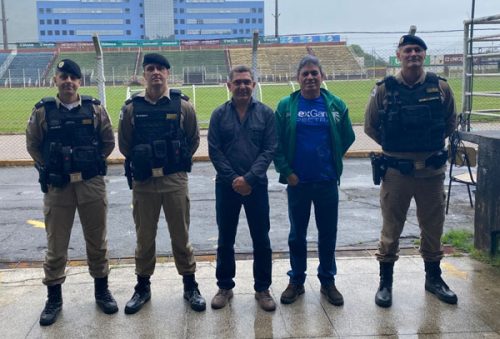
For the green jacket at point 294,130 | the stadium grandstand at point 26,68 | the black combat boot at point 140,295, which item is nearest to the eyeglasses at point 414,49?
the green jacket at point 294,130

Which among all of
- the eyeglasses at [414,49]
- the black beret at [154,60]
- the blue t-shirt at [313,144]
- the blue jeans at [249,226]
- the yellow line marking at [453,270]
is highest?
the eyeglasses at [414,49]

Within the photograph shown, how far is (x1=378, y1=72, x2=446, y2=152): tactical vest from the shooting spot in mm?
4349

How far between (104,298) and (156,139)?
4.54ft

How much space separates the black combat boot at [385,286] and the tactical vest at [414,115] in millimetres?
1005

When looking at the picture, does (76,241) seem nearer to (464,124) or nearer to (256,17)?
(464,124)

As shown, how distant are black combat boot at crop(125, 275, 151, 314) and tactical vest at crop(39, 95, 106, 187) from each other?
0.99 m

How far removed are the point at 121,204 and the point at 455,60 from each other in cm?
1128

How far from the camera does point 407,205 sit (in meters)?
4.61

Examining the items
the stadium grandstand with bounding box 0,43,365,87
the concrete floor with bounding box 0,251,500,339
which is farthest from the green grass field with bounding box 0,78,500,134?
the concrete floor with bounding box 0,251,500,339

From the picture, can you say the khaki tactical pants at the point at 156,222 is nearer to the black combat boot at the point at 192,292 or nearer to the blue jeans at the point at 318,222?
the black combat boot at the point at 192,292

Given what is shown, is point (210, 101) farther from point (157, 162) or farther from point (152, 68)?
point (157, 162)

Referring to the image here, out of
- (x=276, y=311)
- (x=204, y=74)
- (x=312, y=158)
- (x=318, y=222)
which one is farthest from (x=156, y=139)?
(x=204, y=74)

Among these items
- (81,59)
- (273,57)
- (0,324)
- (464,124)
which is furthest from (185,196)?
(81,59)

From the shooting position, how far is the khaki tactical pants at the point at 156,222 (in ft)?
14.4
